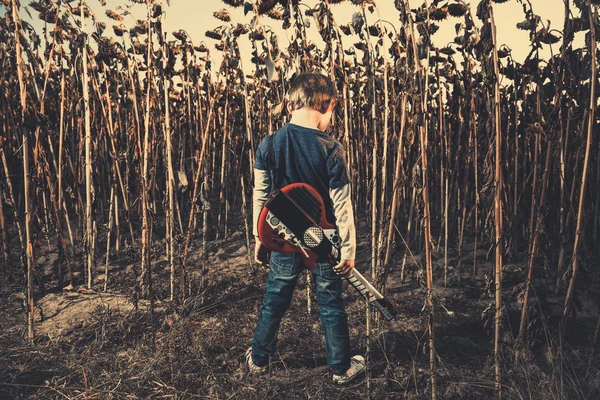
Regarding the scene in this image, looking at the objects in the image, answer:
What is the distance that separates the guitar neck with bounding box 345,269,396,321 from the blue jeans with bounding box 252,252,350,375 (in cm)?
8

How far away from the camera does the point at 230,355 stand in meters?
2.68

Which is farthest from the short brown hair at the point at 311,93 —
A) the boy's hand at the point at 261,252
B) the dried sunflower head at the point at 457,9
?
the dried sunflower head at the point at 457,9

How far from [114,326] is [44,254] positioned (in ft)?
6.39

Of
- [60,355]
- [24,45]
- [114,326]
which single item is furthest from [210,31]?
[60,355]

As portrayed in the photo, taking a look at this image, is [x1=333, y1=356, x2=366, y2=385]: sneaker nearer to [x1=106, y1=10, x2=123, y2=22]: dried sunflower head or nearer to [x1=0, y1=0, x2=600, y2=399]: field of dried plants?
[x1=0, y1=0, x2=600, y2=399]: field of dried plants

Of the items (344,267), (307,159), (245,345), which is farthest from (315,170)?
(245,345)

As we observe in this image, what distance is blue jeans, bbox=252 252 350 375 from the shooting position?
2.28 m

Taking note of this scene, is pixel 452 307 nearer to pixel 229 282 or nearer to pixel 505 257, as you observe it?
pixel 505 257

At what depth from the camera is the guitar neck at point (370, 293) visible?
2244 millimetres

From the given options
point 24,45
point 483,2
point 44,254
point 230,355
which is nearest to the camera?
point 483,2

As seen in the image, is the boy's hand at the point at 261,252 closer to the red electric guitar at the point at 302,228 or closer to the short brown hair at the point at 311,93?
the red electric guitar at the point at 302,228

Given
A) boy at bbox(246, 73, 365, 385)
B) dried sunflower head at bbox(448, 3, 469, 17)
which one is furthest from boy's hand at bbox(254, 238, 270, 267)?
dried sunflower head at bbox(448, 3, 469, 17)

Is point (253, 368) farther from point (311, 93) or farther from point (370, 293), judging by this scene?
point (311, 93)

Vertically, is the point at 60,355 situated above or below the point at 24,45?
below
